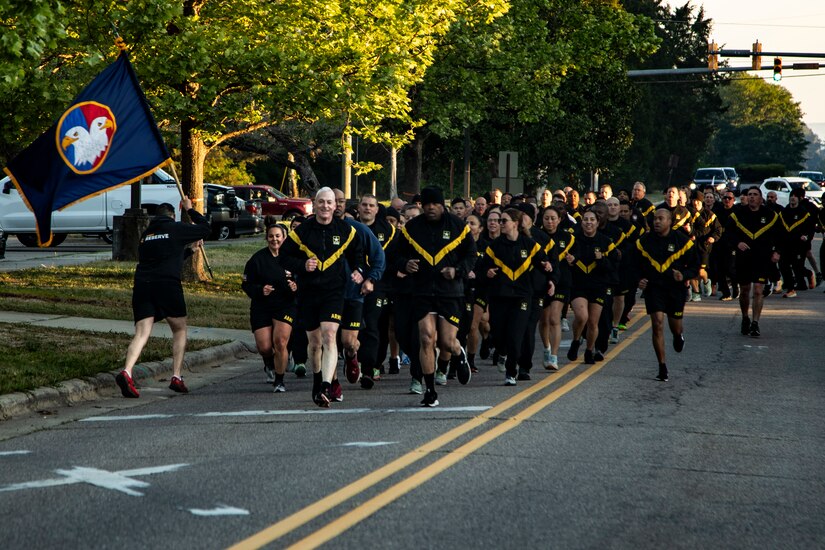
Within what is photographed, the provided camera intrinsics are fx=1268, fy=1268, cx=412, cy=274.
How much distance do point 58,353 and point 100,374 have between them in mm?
1409

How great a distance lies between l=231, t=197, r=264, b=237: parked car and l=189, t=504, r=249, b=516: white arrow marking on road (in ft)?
108

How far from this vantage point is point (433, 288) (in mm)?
11336

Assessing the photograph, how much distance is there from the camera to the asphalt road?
664 cm

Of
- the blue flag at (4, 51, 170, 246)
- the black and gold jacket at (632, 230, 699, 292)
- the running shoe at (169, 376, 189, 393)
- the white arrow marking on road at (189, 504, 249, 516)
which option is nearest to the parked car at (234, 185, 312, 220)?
the blue flag at (4, 51, 170, 246)

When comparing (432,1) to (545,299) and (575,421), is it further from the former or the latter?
(575,421)

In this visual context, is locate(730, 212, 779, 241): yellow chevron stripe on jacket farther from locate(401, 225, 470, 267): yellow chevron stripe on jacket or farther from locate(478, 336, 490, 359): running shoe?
locate(401, 225, 470, 267): yellow chevron stripe on jacket

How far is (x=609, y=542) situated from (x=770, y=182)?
56.3m

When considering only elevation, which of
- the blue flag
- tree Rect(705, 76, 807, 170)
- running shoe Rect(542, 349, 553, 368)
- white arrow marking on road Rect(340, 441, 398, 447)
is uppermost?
tree Rect(705, 76, 807, 170)

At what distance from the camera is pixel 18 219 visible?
33.9m

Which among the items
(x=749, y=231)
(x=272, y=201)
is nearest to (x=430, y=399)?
(x=749, y=231)

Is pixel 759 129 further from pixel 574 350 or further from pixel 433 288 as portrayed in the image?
pixel 433 288

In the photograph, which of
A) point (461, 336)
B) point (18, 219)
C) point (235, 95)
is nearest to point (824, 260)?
point (235, 95)

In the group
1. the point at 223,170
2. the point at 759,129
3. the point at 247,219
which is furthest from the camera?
the point at 759,129

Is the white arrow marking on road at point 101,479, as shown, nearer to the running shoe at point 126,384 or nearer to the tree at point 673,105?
the running shoe at point 126,384
